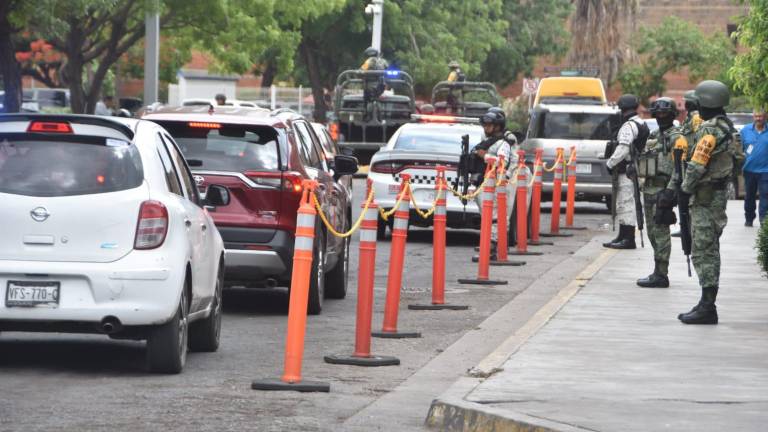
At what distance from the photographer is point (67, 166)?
980cm

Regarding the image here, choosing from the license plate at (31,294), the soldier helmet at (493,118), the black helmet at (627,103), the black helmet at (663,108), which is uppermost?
the black helmet at (663,108)

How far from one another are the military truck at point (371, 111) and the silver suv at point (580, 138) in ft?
33.9

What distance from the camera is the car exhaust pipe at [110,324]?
31.2 feet

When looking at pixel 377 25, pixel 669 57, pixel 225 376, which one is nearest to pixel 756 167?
pixel 225 376

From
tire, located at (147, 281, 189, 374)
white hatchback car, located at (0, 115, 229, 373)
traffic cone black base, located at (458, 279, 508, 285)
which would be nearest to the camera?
white hatchback car, located at (0, 115, 229, 373)

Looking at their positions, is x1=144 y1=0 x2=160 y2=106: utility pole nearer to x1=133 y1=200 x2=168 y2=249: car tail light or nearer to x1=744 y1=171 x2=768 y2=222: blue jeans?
x1=744 y1=171 x2=768 y2=222: blue jeans

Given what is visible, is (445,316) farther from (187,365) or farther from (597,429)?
(597,429)

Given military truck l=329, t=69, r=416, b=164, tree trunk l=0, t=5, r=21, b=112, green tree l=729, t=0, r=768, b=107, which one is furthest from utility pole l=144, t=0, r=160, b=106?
green tree l=729, t=0, r=768, b=107

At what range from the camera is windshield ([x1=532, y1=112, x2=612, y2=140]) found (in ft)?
92.0

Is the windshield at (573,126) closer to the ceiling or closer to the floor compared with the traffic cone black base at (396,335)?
closer to the ceiling

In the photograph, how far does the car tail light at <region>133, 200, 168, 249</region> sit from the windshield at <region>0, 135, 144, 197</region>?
188mm

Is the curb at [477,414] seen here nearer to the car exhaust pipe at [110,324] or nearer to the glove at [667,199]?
the car exhaust pipe at [110,324]

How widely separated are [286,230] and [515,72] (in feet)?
191

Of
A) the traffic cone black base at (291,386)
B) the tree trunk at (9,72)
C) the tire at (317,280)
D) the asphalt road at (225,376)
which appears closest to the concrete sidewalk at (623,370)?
the asphalt road at (225,376)
